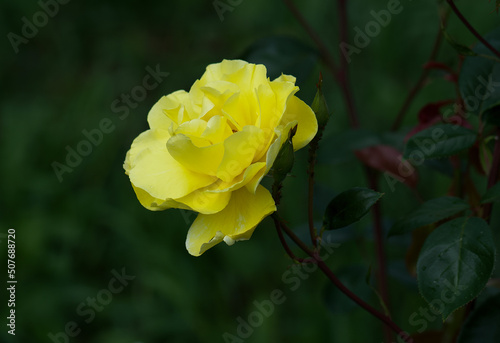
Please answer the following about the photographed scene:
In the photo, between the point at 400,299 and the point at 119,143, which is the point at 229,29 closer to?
the point at 119,143

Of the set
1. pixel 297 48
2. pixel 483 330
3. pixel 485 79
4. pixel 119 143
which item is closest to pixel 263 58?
pixel 297 48

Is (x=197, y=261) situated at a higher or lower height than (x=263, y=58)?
lower

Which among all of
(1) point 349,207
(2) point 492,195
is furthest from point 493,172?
(1) point 349,207

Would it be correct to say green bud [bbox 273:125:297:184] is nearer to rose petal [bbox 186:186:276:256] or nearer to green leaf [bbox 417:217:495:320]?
rose petal [bbox 186:186:276:256]

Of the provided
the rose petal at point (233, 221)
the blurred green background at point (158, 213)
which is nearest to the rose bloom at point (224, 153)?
the rose petal at point (233, 221)

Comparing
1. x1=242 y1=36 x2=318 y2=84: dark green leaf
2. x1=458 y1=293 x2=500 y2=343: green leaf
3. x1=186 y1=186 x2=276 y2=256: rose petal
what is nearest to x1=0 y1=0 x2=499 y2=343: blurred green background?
x1=242 y1=36 x2=318 y2=84: dark green leaf

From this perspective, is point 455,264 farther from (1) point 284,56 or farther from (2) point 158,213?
(2) point 158,213
